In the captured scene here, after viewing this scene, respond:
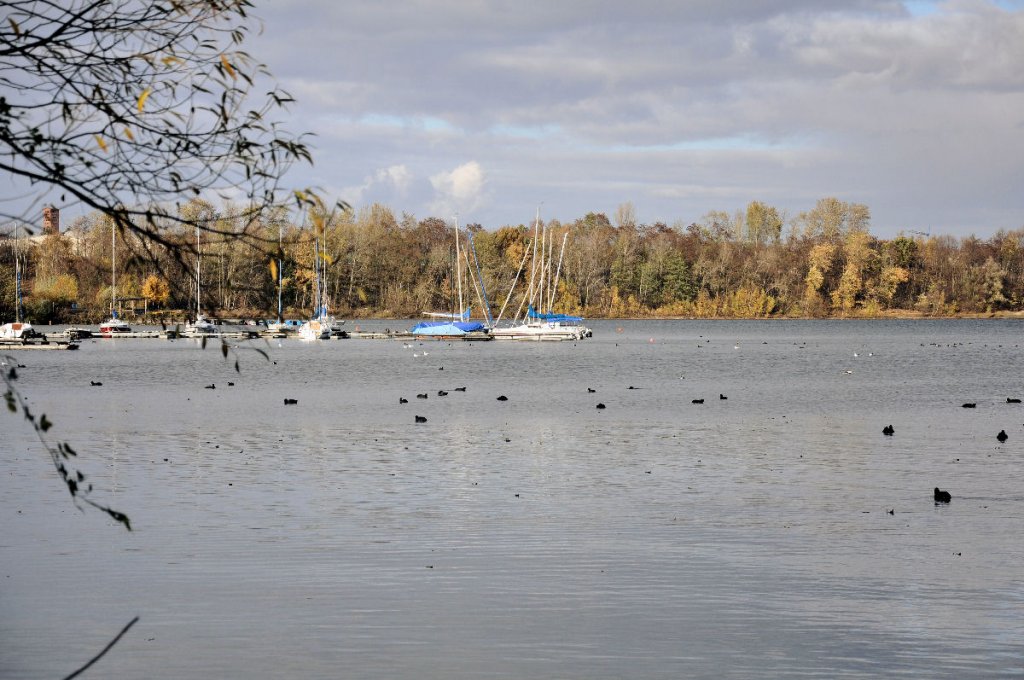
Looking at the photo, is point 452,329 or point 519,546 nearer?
point 519,546

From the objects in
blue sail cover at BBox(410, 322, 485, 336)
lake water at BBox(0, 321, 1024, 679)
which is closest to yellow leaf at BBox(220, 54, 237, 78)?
lake water at BBox(0, 321, 1024, 679)

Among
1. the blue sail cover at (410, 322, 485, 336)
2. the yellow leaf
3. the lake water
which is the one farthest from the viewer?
the blue sail cover at (410, 322, 485, 336)

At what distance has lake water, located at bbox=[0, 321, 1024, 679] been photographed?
13.0m

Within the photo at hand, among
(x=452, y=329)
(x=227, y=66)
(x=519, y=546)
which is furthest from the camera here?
(x=452, y=329)

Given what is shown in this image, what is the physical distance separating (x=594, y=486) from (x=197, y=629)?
457 inches

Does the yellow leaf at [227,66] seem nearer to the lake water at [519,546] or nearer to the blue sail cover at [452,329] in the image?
the lake water at [519,546]

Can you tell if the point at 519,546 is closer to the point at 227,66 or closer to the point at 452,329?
the point at 227,66

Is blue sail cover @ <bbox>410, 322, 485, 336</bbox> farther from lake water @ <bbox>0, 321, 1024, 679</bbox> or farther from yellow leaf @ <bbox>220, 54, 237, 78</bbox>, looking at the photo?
yellow leaf @ <bbox>220, 54, 237, 78</bbox>

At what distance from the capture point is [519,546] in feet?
59.3

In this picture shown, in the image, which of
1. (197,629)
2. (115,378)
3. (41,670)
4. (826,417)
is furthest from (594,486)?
(115,378)

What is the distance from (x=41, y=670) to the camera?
1242 cm

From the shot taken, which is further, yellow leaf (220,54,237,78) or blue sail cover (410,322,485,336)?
blue sail cover (410,322,485,336)

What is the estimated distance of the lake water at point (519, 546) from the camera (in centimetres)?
1298

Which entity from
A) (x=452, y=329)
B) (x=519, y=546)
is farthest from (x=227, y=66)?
(x=452, y=329)
